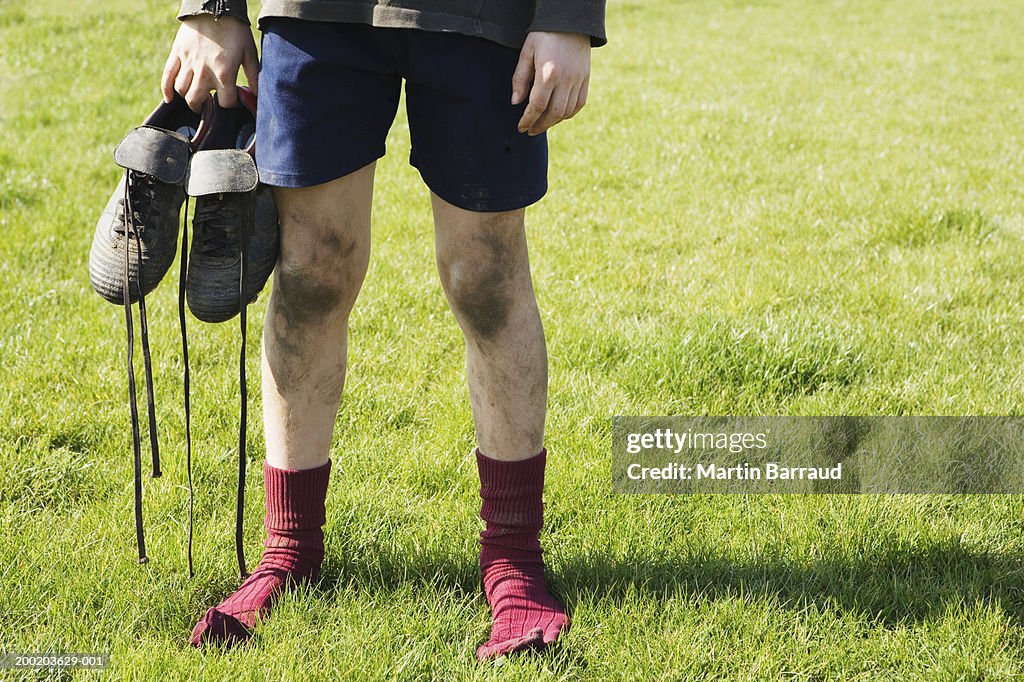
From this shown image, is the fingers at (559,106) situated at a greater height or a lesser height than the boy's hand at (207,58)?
lesser

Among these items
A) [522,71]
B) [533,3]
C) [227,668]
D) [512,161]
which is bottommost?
[227,668]

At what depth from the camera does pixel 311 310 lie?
83.9 inches

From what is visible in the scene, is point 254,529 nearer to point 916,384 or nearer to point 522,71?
point 522,71

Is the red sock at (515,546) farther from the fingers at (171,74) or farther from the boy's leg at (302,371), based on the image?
the fingers at (171,74)

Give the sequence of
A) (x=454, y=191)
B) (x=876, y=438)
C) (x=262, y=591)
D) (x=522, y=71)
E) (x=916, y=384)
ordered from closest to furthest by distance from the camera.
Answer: (x=522, y=71)
(x=454, y=191)
(x=262, y=591)
(x=876, y=438)
(x=916, y=384)

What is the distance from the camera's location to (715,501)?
2730 millimetres

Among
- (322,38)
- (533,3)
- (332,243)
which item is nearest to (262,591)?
(332,243)

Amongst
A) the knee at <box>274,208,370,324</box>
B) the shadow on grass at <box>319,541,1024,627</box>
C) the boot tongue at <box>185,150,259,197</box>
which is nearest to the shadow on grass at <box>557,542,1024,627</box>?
the shadow on grass at <box>319,541,1024,627</box>

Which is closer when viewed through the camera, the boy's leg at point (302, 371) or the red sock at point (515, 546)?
the boy's leg at point (302, 371)

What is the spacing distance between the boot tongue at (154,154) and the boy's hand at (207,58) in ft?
0.36

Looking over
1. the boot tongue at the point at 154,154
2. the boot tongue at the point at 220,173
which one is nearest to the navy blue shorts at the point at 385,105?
the boot tongue at the point at 220,173

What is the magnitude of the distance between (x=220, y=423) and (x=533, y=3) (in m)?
1.73

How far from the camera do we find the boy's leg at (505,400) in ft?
6.84

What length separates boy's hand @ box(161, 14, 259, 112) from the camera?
6.53 feet
